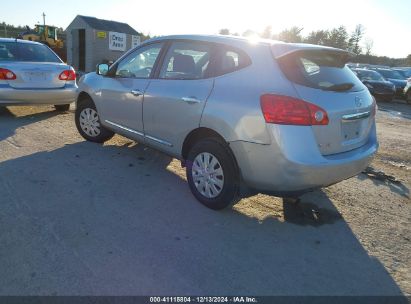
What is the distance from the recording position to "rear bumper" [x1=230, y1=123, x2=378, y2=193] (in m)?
3.26

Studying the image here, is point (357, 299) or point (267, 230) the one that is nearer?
point (357, 299)

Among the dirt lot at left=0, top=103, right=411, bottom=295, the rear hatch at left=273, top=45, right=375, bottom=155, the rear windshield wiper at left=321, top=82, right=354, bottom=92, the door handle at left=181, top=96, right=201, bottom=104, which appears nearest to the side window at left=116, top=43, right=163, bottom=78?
the door handle at left=181, top=96, right=201, bottom=104

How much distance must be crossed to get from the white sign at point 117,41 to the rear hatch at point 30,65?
1470cm

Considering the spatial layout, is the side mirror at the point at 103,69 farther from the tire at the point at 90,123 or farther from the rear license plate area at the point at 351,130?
the rear license plate area at the point at 351,130

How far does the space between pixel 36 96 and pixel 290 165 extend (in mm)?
5995

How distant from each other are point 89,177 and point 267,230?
93.1 inches

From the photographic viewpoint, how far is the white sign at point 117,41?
73.3 ft

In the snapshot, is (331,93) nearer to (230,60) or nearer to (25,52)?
(230,60)

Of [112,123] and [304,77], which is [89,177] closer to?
[112,123]

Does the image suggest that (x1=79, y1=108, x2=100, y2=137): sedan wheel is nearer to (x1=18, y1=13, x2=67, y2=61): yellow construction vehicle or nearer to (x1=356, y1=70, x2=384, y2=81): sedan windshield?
(x1=356, y1=70, x2=384, y2=81): sedan windshield

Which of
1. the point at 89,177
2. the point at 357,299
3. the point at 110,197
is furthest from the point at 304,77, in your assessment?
the point at 89,177

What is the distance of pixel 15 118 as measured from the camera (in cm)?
777

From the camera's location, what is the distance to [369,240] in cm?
361

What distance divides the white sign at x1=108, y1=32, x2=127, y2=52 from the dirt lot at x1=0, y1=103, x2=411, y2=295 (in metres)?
18.3
